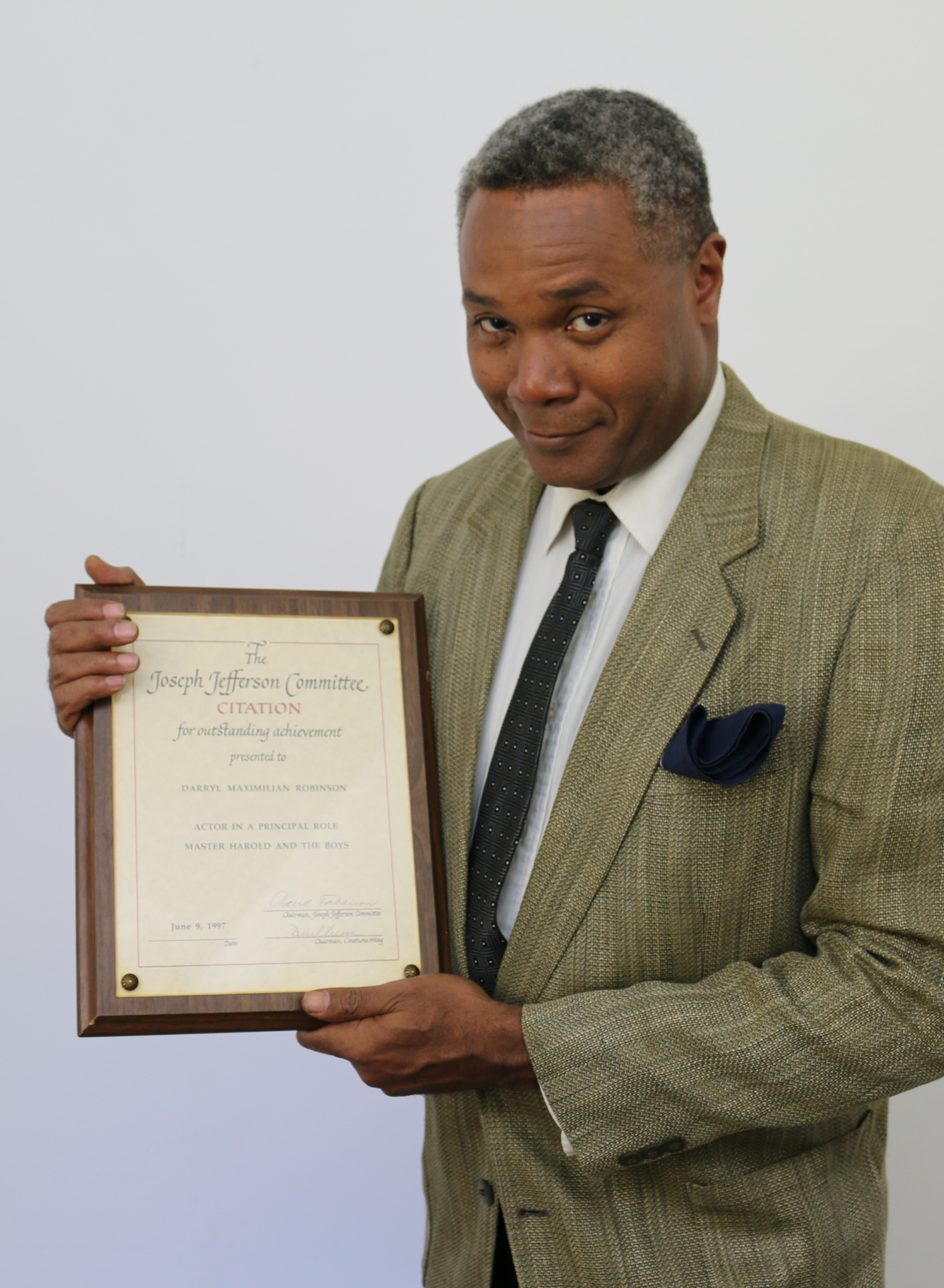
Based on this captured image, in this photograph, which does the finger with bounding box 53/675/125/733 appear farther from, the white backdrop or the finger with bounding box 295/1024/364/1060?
the white backdrop

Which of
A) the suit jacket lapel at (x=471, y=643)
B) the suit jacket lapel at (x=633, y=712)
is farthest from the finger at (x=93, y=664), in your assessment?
the suit jacket lapel at (x=633, y=712)

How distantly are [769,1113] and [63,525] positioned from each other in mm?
1823

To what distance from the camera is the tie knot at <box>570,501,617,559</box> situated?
162cm

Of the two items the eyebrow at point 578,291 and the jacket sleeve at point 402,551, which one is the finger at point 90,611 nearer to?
the jacket sleeve at point 402,551

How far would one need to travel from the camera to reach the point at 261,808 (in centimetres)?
154

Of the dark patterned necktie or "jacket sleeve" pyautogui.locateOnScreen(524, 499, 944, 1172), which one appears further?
the dark patterned necktie

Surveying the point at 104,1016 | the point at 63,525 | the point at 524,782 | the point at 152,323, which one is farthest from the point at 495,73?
the point at 104,1016

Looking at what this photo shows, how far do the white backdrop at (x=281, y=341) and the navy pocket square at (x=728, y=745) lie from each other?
1.23 m

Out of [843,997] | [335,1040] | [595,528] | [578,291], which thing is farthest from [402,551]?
[843,997]

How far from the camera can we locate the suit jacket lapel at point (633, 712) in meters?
1.46

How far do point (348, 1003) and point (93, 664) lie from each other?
1.54 feet

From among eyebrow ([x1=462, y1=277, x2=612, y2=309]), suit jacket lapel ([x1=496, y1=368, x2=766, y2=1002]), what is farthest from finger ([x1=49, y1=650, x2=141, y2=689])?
eyebrow ([x1=462, y1=277, x2=612, y2=309])

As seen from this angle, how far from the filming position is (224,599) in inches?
62.3

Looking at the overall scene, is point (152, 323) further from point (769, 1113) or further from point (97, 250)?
point (769, 1113)
